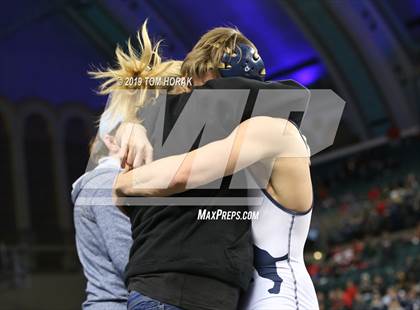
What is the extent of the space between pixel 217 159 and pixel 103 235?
66 centimetres

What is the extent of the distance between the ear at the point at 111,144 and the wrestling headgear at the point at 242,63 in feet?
1.97

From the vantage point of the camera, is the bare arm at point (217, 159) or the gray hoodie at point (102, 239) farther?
the gray hoodie at point (102, 239)

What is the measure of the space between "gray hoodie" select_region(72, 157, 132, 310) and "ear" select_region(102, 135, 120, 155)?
36mm

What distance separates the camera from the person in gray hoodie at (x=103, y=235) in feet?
7.95

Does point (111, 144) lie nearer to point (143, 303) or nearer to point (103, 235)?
point (103, 235)

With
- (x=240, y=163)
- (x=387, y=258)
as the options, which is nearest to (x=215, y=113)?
(x=240, y=163)

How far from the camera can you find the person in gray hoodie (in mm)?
2424

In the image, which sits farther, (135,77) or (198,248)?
(135,77)

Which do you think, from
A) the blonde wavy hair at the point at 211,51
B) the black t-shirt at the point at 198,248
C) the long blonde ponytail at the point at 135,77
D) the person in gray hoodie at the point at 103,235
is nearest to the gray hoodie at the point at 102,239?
the person in gray hoodie at the point at 103,235

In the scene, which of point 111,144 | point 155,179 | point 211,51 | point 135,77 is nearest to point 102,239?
point 111,144

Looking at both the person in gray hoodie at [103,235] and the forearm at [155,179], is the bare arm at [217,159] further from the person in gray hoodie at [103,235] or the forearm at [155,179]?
the person in gray hoodie at [103,235]

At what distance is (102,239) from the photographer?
249 centimetres

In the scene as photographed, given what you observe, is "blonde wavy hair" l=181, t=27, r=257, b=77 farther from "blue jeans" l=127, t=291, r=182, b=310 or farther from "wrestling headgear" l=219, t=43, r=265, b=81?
"blue jeans" l=127, t=291, r=182, b=310

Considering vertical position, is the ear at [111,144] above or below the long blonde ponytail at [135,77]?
below
